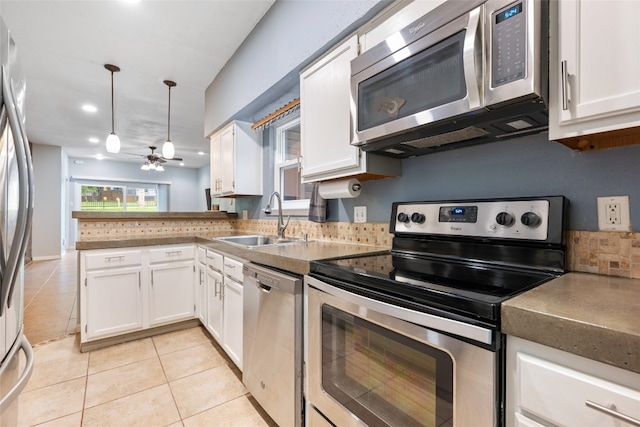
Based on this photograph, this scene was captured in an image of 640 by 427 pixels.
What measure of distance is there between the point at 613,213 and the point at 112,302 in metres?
3.23

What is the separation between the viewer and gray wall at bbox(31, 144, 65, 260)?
6.53 meters

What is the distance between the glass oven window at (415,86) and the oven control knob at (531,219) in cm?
50

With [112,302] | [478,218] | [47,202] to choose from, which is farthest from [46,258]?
[478,218]

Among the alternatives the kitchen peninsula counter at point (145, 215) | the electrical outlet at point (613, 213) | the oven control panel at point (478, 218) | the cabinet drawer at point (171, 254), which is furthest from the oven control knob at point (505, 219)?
the kitchen peninsula counter at point (145, 215)

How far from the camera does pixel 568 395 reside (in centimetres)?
60

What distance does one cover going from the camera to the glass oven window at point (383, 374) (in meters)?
0.83

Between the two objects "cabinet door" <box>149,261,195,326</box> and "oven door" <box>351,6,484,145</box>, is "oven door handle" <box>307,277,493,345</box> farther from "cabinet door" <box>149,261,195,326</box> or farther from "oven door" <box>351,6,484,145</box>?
"cabinet door" <box>149,261,195,326</box>

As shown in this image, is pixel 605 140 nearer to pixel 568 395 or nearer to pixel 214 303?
pixel 568 395

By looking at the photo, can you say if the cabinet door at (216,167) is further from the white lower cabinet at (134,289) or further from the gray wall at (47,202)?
the gray wall at (47,202)

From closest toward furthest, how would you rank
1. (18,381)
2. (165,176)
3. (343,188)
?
(18,381)
(343,188)
(165,176)

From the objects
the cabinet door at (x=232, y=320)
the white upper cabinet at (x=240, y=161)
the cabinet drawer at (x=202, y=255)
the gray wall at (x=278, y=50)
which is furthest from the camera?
the white upper cabinet at (x=240, y=161)

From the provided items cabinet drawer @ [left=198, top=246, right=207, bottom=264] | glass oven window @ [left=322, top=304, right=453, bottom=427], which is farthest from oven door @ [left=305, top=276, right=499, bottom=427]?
cabinet drawer @ [left=198, top=246, right=207, bottom=264]

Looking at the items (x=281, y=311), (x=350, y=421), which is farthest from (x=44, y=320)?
(x=350, y=421)

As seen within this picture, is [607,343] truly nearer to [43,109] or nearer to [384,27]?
[384,27]
